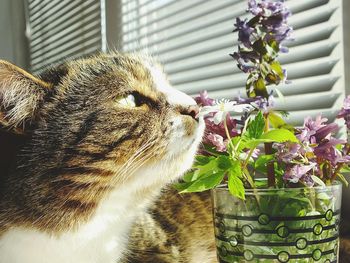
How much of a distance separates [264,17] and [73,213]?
0.42 metres

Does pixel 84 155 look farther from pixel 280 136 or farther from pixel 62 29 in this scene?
pixel 62 29

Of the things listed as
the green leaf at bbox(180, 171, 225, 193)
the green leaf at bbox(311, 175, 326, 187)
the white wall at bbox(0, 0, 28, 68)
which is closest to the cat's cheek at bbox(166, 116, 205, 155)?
the green leaf at bbox(180, 171, 225, 193)

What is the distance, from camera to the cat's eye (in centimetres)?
85

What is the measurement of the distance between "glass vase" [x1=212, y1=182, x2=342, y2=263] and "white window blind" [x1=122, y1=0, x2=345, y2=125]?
0.44m

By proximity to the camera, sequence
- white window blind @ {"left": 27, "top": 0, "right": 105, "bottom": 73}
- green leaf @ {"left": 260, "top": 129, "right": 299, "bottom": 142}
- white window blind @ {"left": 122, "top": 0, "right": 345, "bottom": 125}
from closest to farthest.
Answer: green leaf @ {"left": 260, "top": 129, "right": 299, "bottom": 142}, white window blind @ {"left": 122, "top": 0, "right": 345, "bottom": 125}, white window blind @ {"left": 27, "top": 0, "right": 105, "bottom": 73}

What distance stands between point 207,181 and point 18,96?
0.34 metres

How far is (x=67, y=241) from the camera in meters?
0.81

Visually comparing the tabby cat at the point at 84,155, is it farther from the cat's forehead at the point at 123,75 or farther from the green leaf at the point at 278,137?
the green leaf at the point at 278,137

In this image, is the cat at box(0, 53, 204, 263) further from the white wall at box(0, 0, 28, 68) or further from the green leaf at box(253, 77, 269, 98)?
the white wall at box(0, 0, 28, 68)

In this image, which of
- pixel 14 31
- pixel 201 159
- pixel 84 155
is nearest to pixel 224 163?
pixel 201 159

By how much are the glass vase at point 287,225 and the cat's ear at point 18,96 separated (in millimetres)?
368

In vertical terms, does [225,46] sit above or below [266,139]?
above

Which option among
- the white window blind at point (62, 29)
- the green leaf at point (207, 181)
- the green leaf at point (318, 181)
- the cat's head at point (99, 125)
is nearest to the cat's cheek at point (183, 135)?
the cat's head at point (99, 125)

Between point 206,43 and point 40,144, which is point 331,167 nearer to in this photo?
point 40,144
